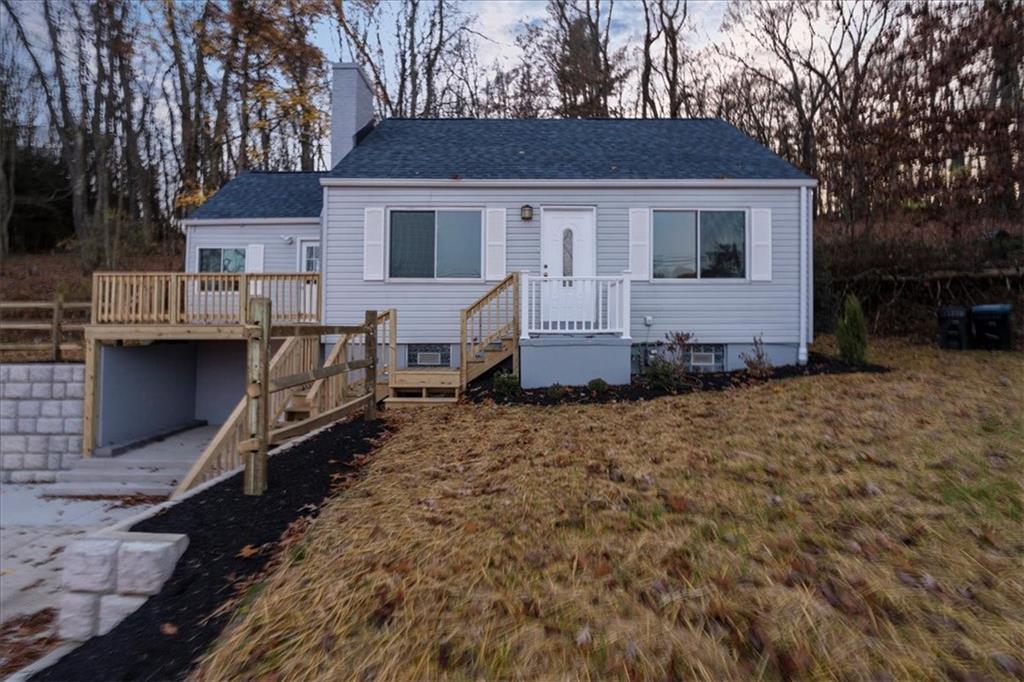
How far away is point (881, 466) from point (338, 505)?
3.71 m

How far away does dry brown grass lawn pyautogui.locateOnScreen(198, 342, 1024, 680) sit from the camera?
2078 millimetres

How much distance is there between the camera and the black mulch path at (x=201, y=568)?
233 cm

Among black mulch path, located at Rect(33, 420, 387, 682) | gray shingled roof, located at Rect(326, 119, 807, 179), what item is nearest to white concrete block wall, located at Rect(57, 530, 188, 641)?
black mulch path, located at Rect(33, 420, 387, 682)

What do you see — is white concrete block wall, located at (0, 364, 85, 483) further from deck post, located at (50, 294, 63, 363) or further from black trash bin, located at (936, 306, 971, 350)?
black trash bin, located at (936, 306, 971, 350)

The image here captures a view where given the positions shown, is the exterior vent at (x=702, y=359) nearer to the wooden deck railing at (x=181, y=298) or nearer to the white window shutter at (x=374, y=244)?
the white window shutter at (x=374, y=244)

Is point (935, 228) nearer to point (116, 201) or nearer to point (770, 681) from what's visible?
point (770, 681)

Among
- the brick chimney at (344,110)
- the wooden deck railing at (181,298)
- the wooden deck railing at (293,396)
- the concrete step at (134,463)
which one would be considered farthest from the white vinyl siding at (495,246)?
the concrete step at (134,463)

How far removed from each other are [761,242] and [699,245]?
1.04m

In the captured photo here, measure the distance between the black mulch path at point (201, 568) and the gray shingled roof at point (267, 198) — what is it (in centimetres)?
909

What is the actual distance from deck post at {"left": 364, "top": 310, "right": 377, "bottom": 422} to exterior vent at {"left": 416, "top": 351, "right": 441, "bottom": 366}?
3.23 meters

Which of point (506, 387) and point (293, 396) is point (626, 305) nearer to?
point (506, 387)

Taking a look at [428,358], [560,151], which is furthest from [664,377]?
[560,151]

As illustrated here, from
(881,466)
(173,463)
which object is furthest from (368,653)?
(173,463)

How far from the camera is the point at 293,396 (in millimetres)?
6562
